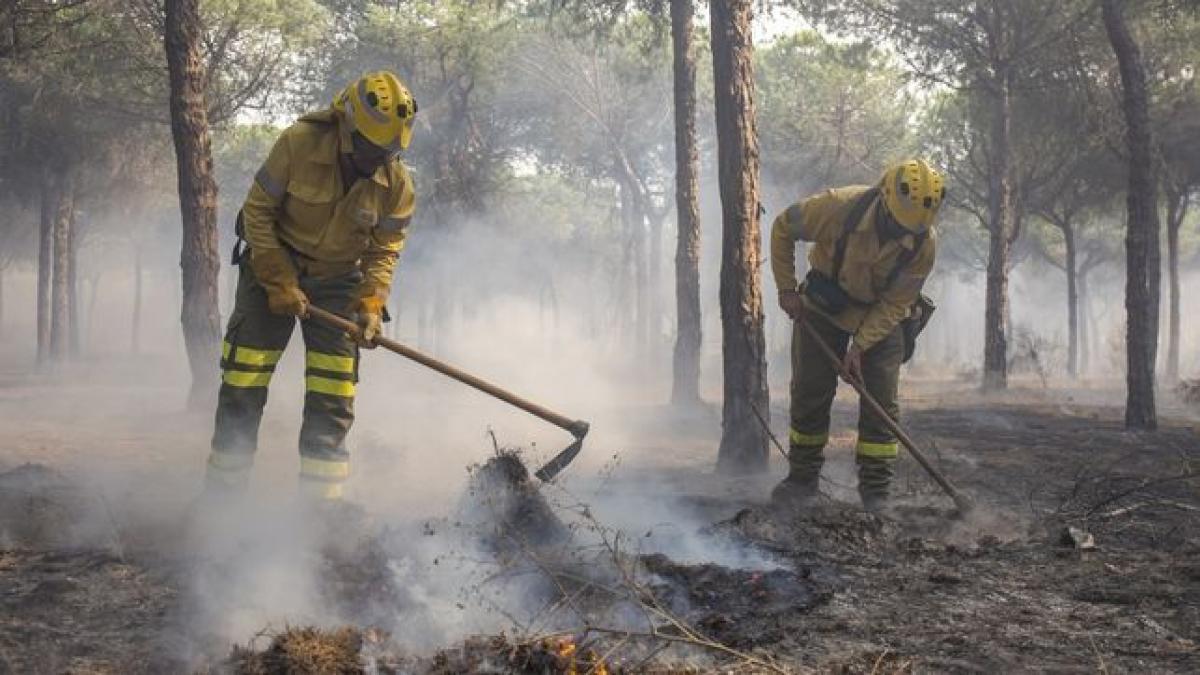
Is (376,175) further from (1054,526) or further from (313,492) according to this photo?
(1054,526)

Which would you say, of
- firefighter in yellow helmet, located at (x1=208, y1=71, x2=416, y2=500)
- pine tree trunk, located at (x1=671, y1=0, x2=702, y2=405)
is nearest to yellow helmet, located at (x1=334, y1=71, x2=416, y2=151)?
firefighter in yellow helmet, located at (x1=208, y1=71, x2=416, y2=500)

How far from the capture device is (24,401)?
39.0 ft

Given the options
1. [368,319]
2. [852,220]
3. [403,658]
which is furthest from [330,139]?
[852,220]

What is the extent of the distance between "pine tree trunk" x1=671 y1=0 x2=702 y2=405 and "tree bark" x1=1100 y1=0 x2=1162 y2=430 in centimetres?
444

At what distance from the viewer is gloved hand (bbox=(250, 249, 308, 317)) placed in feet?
13.1

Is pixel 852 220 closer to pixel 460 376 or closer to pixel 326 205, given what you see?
pixel 460 376

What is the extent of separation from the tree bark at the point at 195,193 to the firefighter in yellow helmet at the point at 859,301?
5.90 meters

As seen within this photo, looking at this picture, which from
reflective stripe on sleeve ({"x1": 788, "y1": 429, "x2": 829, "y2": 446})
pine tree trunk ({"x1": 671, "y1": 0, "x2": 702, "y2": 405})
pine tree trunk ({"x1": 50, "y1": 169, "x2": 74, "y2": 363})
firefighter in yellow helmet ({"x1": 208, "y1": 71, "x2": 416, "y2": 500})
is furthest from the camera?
pine tree trunk ({"x1": 50, "y1": 169, "x2": 74, "y2": 363})

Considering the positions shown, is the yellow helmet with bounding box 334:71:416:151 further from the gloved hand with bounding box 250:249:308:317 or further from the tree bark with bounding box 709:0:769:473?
the tree bark with bounding box 709:0:769:473

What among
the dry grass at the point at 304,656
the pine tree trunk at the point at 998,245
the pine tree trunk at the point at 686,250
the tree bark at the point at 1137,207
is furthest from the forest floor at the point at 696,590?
the pine tree trunk at the point at 998,245

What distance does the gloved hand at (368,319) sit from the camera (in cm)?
A: 419

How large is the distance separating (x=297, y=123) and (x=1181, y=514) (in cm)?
465

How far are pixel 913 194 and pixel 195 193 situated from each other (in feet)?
22.2

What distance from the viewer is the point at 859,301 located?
5.21 meters
